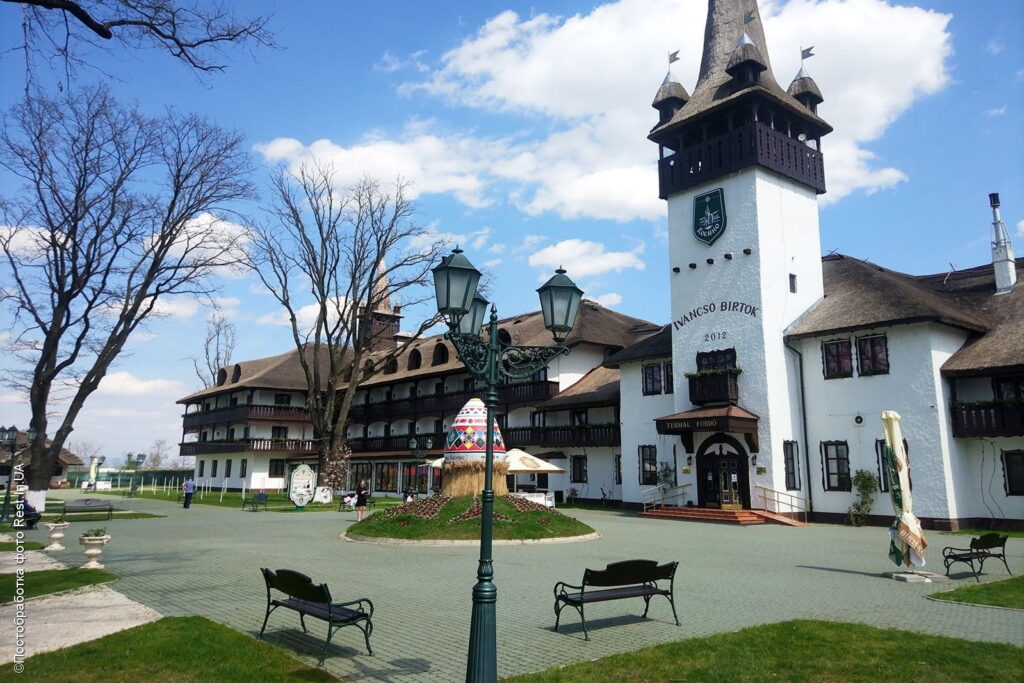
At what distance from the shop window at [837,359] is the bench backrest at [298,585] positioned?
23.8 meters

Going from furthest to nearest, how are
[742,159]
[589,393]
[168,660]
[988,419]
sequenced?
[589,393], [742,159], [988,419], [168,660]

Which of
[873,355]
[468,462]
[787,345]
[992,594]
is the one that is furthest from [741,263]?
[992,594]

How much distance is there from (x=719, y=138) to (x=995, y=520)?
1768 centimetres

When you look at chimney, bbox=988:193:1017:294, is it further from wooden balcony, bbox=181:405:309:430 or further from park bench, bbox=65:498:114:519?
wooden balcony, bbox=181:405:309:430

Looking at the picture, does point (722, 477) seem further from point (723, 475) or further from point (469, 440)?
point (469, 440)

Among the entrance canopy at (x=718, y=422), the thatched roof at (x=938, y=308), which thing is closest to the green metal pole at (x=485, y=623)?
the entrance canopy at (x=718, y=422)

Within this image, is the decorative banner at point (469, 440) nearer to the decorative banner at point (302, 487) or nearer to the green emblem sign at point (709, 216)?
the green emblem sign at point (709, 216)

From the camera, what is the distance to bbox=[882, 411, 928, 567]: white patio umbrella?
12.7 meters

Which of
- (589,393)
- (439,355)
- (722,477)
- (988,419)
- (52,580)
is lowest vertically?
(52,580)

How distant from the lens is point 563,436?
38.2m

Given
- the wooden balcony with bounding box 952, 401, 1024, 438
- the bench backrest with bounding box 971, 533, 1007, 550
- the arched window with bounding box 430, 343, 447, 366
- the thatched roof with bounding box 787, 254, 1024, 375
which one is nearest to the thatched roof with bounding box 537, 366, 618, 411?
the thatched roof with bounding box 787, 254, 1024, 375

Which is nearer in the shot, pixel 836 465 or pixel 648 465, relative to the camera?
pixel 836 465

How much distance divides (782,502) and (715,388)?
503cm

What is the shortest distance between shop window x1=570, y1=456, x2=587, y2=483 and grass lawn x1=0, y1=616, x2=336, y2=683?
30906 millimetres
